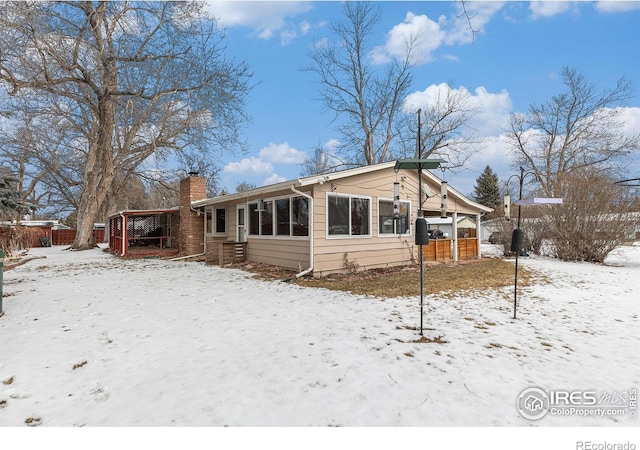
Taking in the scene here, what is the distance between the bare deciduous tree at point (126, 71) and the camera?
11.4 metres

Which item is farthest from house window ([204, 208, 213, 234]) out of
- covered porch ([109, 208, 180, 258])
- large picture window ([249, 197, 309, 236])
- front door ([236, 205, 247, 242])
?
large picture window ([249, 197, 309, 236])

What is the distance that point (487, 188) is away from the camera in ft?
120

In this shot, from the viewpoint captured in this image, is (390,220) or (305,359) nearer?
(305,359)

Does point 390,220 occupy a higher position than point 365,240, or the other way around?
point 390,220

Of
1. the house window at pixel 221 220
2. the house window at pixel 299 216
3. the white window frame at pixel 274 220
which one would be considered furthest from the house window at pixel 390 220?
the house window at pixel 221 220

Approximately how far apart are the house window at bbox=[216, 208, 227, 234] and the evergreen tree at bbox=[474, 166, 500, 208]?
105 feet

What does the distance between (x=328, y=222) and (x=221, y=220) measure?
5.87 m

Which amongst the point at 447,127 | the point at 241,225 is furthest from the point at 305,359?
the point at 447,127

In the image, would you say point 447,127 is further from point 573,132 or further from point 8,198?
point 8,198

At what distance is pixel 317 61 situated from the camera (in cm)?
2169

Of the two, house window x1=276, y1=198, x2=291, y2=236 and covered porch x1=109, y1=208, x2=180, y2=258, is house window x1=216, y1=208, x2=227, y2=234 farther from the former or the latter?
house window x1=276, y1=198, x2=291, y2=236

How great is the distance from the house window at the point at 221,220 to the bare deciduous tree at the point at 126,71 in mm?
5616

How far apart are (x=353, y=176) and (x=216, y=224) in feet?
21.2
